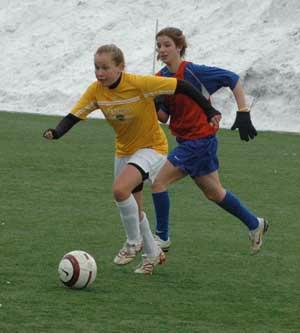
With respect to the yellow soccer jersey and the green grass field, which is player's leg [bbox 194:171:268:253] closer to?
the green grass field

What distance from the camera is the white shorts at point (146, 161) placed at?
8289mm

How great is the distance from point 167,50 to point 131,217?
129 centimetres

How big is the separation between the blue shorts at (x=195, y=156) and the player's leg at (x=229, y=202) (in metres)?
0.09

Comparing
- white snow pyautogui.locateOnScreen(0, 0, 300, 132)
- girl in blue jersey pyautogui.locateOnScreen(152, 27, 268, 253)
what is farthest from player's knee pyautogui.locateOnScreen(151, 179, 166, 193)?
white snow pyautogui.locateOnScreen(0, 0, 300, 132)

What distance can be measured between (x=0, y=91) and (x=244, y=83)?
271 inches

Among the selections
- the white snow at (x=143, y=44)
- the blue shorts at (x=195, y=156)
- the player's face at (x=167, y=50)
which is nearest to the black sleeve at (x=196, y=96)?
the player's face at (x=167, y=50)

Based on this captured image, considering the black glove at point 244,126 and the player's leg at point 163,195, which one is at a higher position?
the black glove at point 244,126

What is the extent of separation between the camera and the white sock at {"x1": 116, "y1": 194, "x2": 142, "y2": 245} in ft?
26.8

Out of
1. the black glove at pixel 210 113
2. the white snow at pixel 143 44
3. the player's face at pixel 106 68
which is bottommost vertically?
the white snow at pixel 143 44

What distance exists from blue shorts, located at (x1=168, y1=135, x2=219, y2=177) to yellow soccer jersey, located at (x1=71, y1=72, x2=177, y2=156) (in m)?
0.22

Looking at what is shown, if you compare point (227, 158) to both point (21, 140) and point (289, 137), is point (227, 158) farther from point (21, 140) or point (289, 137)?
point (289, 137)

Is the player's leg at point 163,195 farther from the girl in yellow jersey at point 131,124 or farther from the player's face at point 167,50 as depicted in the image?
the player's face at point 167,50

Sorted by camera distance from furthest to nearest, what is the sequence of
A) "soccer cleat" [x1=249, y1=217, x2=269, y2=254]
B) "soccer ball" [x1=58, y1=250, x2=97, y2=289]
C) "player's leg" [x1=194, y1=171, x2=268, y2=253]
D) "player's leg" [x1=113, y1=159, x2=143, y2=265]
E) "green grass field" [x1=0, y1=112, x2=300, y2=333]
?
"soccer cleat" [x1=249, y1=217, x2=269, y2=254], "player's leg" [x1=194, y1=171, x2=268, y2=253], "player's leg" [x1=113, y1=159, x2=143, y2=265], "soccer ball" [x1=58, y1=250, x2=97, y2=289], "green grass field" [x1=0, y1=112, x2=300, y2=333]

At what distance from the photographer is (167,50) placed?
28.0 ft
